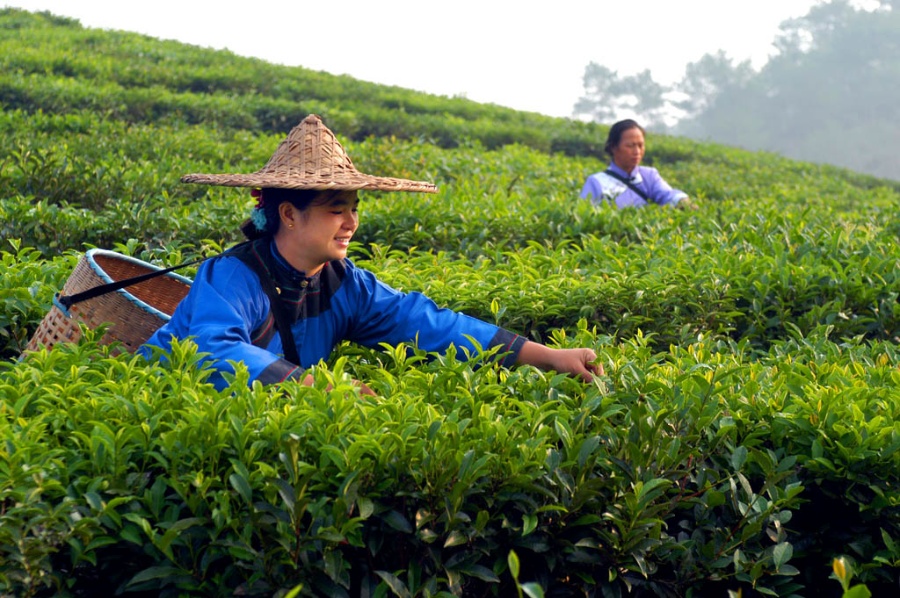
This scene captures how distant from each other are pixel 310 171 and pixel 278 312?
0.49m

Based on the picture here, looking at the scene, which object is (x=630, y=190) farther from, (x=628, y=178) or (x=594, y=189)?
(x=594, y=189)

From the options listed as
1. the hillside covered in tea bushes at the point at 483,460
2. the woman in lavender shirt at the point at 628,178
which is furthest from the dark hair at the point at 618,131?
the hillside covered in tea bushes at the point at 483,460

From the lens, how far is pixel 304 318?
353 cm

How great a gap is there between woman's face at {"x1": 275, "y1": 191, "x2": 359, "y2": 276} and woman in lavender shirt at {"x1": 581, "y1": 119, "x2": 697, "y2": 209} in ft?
15.0

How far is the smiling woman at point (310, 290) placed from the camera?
3264 mm

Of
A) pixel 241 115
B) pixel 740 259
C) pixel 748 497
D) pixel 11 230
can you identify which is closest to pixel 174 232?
pixel 11 230

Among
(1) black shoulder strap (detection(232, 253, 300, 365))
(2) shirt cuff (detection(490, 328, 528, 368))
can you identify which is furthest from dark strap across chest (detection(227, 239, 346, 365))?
(2) shirt cuff (detection(490, 328, 528, 368))

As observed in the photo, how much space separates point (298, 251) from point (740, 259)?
2551 mm

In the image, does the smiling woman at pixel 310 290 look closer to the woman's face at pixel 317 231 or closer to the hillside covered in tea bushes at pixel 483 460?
the woman's face at pixel 317 231

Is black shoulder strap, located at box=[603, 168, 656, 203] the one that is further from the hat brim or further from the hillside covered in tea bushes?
the hat brim

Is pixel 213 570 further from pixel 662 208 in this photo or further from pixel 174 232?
pixel 662 208

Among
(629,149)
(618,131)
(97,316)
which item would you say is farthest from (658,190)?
(97,316)

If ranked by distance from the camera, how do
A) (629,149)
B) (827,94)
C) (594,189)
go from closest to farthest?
1. (594,189)
2. (629,149)
3. (827,94)

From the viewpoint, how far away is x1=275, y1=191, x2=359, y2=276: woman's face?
11.1 ft
